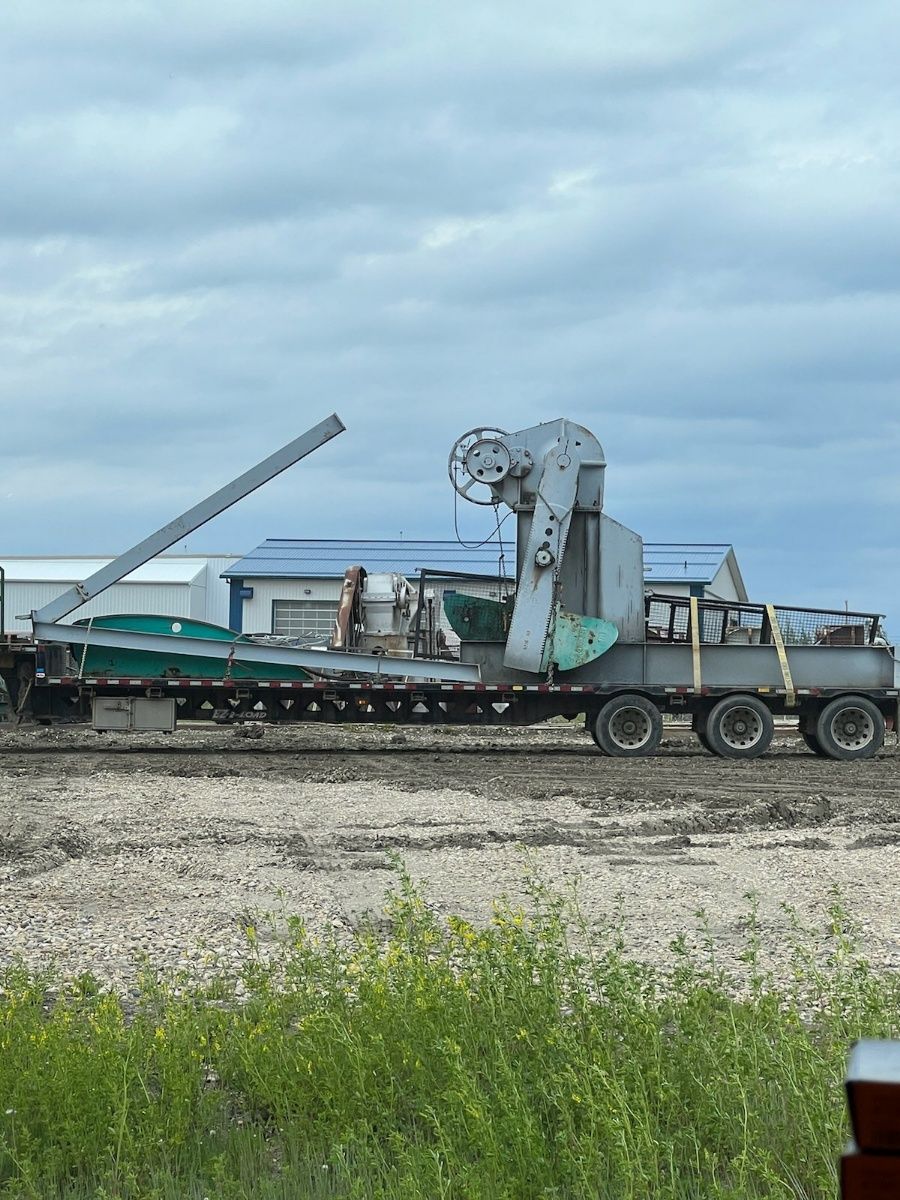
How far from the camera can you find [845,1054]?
4.98m

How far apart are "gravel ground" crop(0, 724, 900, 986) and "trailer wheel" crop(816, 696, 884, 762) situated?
0.53 metres

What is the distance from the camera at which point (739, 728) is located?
22.5 m

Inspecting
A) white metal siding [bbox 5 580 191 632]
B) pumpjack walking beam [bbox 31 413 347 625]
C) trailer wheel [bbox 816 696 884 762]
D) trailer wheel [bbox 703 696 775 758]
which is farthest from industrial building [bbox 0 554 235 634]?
trailer wheel [bbox 816 696 884 762]

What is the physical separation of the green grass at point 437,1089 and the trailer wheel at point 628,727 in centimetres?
1599

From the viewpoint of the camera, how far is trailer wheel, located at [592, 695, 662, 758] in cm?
2208

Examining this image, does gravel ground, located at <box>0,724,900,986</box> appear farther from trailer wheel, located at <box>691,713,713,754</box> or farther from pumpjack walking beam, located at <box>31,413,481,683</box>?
pumpjack walking beam, located at <box>31,413,481,683</box>

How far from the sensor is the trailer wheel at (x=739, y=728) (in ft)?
73.0

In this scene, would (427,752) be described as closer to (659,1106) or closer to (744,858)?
(744,858)

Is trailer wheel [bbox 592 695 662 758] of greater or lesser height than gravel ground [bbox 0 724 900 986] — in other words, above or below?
above

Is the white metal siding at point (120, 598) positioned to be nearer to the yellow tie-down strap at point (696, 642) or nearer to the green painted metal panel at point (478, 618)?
the green painted metal panel at point (478, 618)

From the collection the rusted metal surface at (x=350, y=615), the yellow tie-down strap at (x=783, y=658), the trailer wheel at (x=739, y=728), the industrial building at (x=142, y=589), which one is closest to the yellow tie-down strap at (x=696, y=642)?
the trailer wheel at (x=739, y=728)

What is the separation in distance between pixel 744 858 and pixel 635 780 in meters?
6.94

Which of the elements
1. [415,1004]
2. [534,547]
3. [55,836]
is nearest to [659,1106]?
[415,1004]

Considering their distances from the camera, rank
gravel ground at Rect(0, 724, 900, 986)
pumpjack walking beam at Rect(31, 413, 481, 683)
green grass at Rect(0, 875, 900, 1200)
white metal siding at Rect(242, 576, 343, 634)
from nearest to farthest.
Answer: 1. green grass at Rect(0, 875, 900, 1200)
2. gravel ground at Rect(0, 724, 900, 986)
3. pumpjack walking beam at Rect(31, 413, 481, 683)
4. white metal siding at Rect(242, 576, 343, 634)
